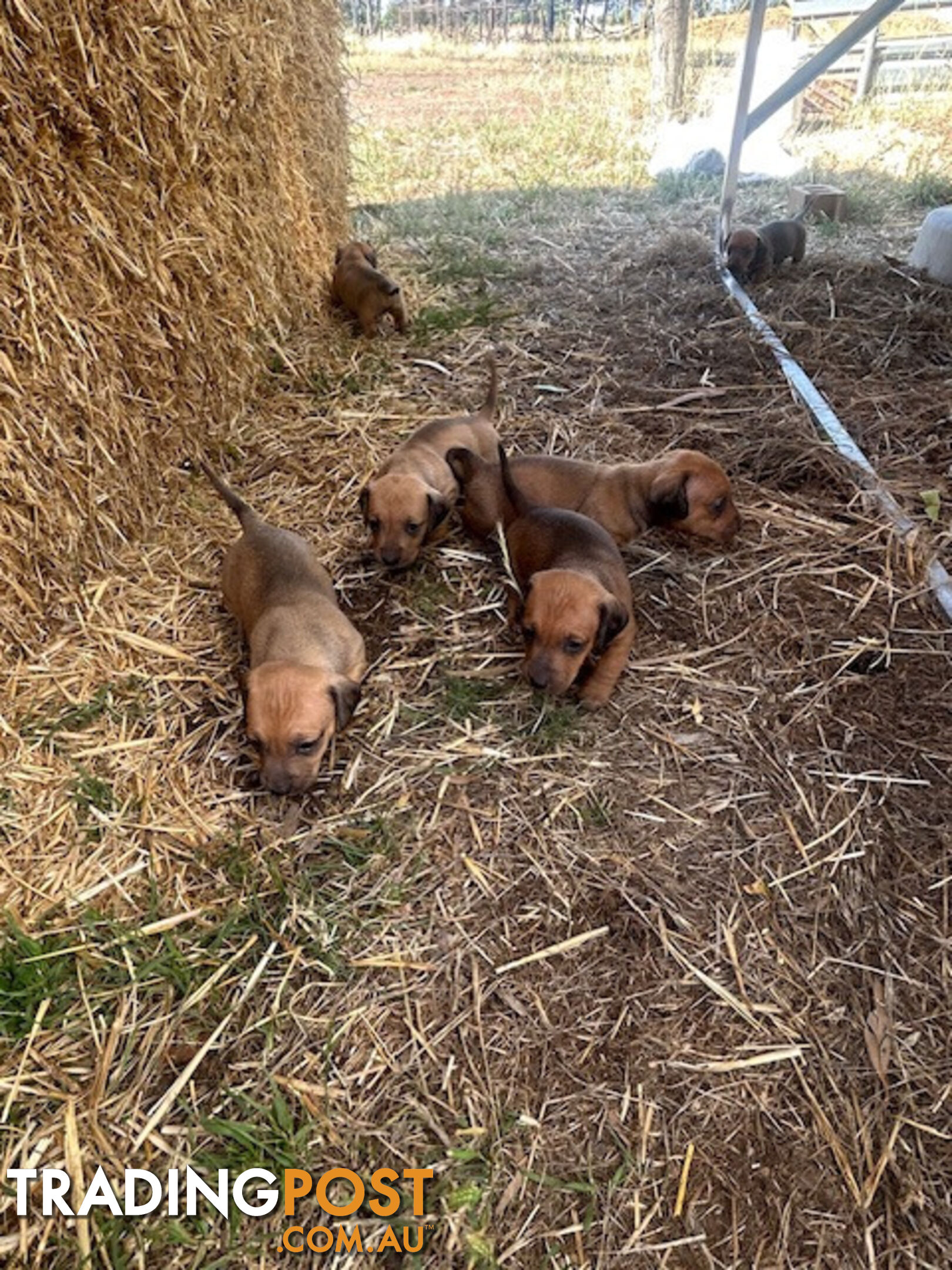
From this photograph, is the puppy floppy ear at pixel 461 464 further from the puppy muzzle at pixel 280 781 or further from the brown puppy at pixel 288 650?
the puppy muzzle at pixel 280 781

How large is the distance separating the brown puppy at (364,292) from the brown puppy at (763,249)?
2430 millimetres

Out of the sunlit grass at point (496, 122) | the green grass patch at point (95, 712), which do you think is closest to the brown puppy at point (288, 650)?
the green grass patch at point (95, 712)

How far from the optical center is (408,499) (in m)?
3.52

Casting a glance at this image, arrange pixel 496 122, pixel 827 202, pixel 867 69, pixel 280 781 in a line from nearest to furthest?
pixel 280 781, pixel 827 202, pixel 867 69, pixel 496 122

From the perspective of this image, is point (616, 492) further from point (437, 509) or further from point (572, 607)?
point (572, 607)

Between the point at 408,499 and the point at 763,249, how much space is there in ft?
13.8

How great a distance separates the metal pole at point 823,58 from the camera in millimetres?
5289

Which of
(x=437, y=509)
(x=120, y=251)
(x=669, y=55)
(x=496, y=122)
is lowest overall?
(x=437, y=509)

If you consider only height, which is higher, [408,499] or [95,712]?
[408,499]

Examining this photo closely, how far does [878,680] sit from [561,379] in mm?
2845

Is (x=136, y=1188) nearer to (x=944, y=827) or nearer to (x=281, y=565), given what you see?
(x=281, y=565)

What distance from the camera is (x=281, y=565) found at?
10.7ft

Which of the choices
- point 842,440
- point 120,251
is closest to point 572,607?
point 842,440

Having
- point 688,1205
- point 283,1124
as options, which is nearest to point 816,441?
point 688,1205
